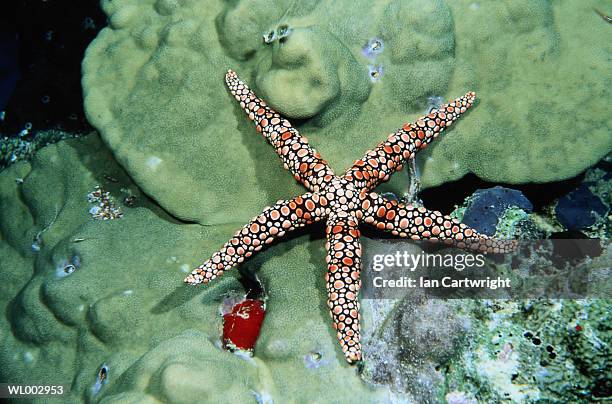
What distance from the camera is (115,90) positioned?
6.44m

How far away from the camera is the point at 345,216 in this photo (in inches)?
201

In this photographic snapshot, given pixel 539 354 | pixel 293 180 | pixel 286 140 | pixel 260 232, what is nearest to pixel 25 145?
pixel 293 180

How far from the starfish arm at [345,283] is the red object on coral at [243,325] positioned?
3.61 feet

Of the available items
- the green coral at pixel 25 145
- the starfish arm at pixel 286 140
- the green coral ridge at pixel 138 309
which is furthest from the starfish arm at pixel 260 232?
the green coral at pixel 25 145

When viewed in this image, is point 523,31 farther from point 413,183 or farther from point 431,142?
point 413,183

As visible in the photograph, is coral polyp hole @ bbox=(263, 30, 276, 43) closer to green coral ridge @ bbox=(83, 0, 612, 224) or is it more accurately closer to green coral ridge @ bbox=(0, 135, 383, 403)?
green coral ridge @ bbox=(83, 0, 612, 224)

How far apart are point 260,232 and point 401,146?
211cm

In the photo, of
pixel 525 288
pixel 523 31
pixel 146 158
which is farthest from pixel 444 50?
pixel 146 158

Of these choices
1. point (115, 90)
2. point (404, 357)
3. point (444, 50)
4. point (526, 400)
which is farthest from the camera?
point (115, 90)

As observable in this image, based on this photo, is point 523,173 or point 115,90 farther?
point 115,90

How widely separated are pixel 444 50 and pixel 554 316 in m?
3.59

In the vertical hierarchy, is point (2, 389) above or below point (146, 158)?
below

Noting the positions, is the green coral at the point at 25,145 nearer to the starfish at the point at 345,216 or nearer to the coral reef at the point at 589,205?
the starfish at the point at 345,216

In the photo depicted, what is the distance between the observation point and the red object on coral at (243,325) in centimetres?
520
